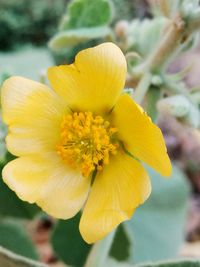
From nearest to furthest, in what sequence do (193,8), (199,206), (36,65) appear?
(193,8)
(36,65)
(199,206)

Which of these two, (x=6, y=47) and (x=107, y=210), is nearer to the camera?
(x=107, y=210)

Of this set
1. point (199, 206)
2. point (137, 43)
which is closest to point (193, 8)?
point (137, 43)

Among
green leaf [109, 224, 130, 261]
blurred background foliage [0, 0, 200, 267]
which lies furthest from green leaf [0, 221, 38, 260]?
green leaf [109, 224, 130, 261]

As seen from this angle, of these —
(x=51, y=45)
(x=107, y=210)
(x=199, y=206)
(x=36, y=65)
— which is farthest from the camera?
(x=199, y=206)

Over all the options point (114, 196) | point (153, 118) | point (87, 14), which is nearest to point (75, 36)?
point (87, 14)

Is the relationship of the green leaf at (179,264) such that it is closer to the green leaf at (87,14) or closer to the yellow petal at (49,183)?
the yellow petal at (49,183)

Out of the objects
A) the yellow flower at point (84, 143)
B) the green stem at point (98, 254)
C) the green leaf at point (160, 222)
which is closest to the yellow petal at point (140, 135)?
the yellow flower at point (84, 143)

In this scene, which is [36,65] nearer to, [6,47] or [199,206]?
[199,206]
